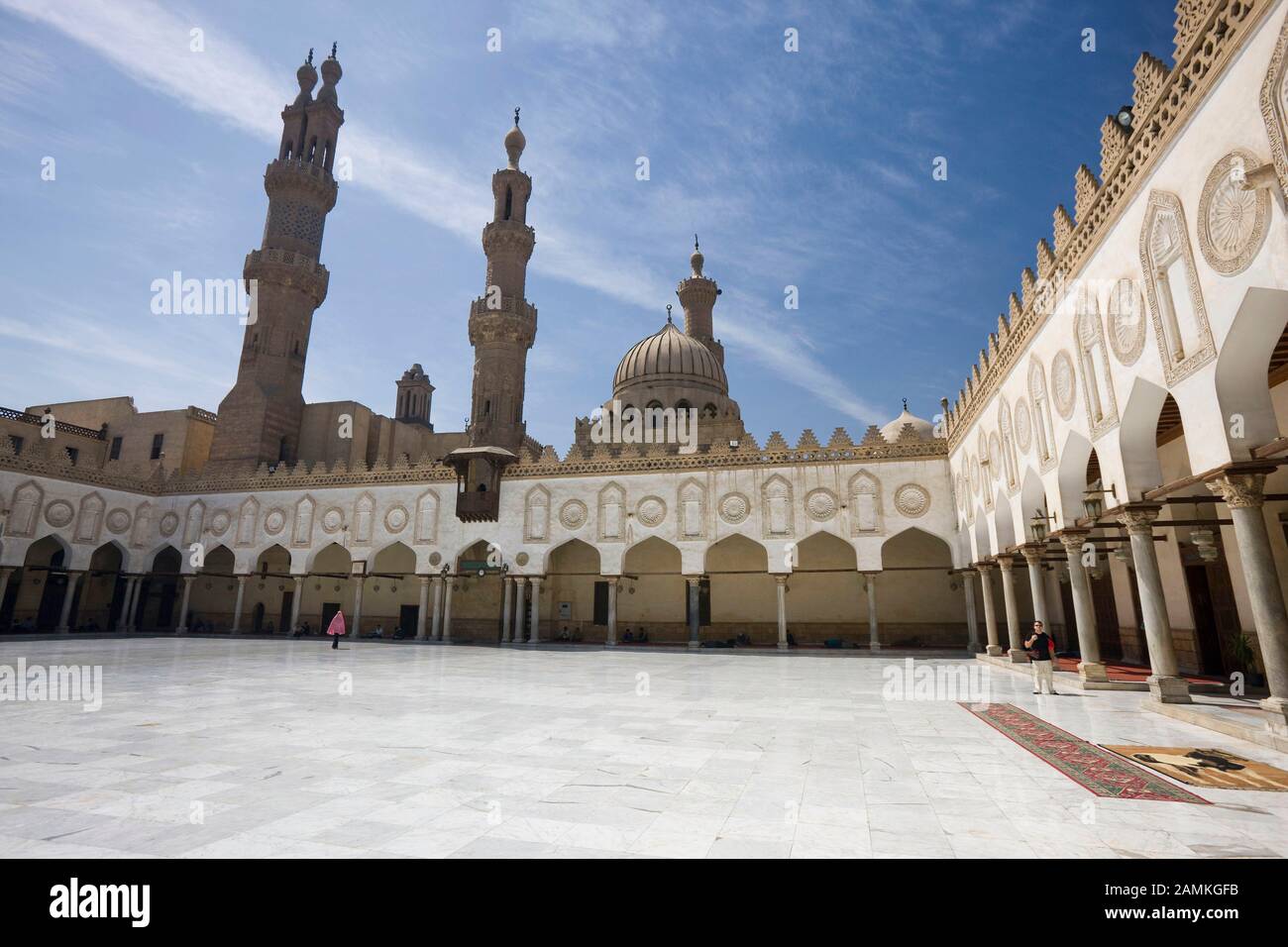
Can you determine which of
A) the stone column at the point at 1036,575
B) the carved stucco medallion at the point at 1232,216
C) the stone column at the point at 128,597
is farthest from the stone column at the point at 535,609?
the carved stucco medallion at the point at 1232,216

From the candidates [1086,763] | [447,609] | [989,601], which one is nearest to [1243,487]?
[1086,763]

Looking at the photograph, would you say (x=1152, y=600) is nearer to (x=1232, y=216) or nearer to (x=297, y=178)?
(x=1232, y=216)

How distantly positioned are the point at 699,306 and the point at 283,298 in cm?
2283

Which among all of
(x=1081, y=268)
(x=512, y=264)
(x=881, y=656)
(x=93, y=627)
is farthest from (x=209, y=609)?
(x=1081, y=268)

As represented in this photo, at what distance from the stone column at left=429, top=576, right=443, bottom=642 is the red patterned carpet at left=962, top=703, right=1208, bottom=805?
2213 cm

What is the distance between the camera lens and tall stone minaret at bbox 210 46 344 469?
31625mm

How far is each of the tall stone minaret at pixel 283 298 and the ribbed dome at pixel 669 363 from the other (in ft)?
55.2

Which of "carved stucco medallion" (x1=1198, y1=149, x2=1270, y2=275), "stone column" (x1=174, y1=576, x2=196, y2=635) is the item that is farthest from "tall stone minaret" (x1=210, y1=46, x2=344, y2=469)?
"carved stucco medallion" (x1=1198, y1=149, x2=1270, y2=275)

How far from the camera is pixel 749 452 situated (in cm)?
2295

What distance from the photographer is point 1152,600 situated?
9094 mm

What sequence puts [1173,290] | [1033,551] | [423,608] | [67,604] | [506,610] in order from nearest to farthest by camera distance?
[1173,290]
[1033,551]
[506,610]
[67,604]
[423,608]

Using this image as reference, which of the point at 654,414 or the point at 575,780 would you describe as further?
the point at 654,414

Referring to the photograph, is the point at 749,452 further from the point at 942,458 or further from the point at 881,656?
the point at 881,656

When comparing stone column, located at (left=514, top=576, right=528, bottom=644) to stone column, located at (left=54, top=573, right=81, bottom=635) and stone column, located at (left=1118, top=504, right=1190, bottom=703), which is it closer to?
stone column, located at (left=54, top=573, right=81, bottom=635)
